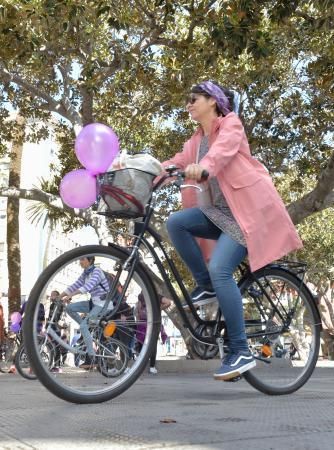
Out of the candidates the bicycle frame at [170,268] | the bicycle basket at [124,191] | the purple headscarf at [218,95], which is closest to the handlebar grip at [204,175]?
the bicycle frame at [170,268]

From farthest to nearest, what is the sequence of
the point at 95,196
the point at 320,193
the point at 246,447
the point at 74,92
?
1. the point at 74,92
2. the point at 320,193
3. the point at 95,196
4. the point at 246,447

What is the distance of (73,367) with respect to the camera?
327cm

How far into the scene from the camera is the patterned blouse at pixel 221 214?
150 inches

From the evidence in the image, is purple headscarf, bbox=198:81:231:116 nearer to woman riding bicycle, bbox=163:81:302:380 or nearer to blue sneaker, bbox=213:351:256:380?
woman riding bicycle, bbox=163:81:302:380

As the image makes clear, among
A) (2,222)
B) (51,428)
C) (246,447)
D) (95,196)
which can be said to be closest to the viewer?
(246,447)

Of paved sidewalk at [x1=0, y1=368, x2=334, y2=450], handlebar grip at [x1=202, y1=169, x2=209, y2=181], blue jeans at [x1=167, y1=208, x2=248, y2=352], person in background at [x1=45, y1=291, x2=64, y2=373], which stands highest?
handlebar grip at [x1=202, y1=169, x2=209, y2=181]

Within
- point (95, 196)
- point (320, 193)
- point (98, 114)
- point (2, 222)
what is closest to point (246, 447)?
point (95, 196)

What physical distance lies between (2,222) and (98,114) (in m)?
30.3

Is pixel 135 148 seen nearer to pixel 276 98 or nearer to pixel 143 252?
pixel 276 98

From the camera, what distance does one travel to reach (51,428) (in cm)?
249

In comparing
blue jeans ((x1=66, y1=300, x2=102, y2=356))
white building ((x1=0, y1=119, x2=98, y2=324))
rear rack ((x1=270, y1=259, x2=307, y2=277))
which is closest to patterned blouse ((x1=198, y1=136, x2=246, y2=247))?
rear rack ((x1=270, y1=259, x2=307, y2=277))

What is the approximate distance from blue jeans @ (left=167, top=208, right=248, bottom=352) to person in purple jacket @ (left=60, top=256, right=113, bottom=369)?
619 millimetres

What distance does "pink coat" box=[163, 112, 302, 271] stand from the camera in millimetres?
3715

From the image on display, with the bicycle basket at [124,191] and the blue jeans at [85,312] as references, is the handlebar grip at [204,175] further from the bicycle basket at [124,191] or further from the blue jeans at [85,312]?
the blue jeans at [85,312]
